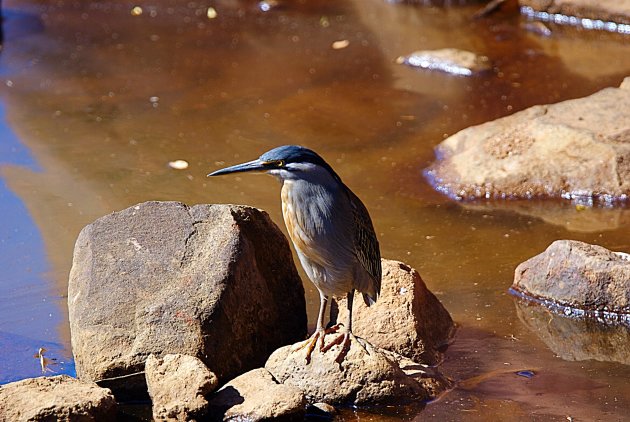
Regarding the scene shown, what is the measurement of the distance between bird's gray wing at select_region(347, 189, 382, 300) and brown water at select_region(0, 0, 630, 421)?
0.71 meters

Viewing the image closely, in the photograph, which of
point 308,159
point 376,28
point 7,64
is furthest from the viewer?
point 376,28

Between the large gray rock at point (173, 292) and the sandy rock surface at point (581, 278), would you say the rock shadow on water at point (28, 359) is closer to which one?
the large gray rock at point (173, 292)

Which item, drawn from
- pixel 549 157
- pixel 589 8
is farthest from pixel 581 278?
pixel 589 8

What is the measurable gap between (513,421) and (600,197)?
3284 millimetres

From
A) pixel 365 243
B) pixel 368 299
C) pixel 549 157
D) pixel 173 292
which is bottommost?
pixel 549 157

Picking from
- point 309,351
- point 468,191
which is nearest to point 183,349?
point 309,351

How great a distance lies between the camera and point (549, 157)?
26.0 ft

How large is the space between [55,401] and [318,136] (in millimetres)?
4832

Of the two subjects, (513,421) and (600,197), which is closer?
(513,421)

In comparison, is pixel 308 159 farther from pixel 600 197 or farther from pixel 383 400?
pixel 600 197

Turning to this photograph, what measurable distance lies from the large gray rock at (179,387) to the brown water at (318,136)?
75cm

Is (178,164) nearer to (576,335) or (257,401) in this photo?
(576,335)

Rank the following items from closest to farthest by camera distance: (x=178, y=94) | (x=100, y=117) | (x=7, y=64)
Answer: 1. (x=100, y=117)
2. (x=178, y=94)
3. (x=7, y=64)

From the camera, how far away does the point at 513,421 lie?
190 inches
